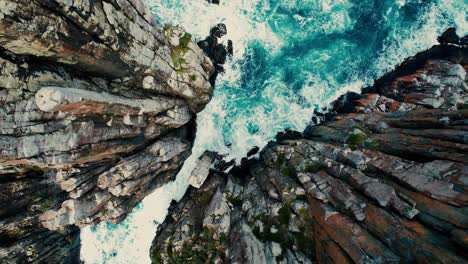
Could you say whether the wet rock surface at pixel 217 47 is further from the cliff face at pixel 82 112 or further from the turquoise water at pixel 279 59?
the cliff face at pixel 82 112

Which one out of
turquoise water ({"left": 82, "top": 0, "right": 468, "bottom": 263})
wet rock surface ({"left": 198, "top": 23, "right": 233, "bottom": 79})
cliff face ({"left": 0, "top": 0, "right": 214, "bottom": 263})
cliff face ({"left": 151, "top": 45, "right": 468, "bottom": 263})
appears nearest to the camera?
cliff face ({"left": 0, "top": 0, "right": 214, "bottom": 263})

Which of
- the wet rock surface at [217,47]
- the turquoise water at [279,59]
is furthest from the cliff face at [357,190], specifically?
the wet rock surface at [217,47]

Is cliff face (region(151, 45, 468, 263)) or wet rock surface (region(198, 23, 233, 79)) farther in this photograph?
wet rock surface (region(198, 23, 233, 79))

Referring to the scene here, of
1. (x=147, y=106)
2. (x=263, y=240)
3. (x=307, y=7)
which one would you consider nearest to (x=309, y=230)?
(x=263, y=240)

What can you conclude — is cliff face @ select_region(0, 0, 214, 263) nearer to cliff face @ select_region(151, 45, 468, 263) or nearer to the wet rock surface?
the wet rock surface

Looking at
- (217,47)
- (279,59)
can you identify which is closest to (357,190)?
(279,59)

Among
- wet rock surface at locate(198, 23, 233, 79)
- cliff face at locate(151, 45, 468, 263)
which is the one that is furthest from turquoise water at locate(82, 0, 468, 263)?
cliff face at locate(151, 45, 468, 263)
